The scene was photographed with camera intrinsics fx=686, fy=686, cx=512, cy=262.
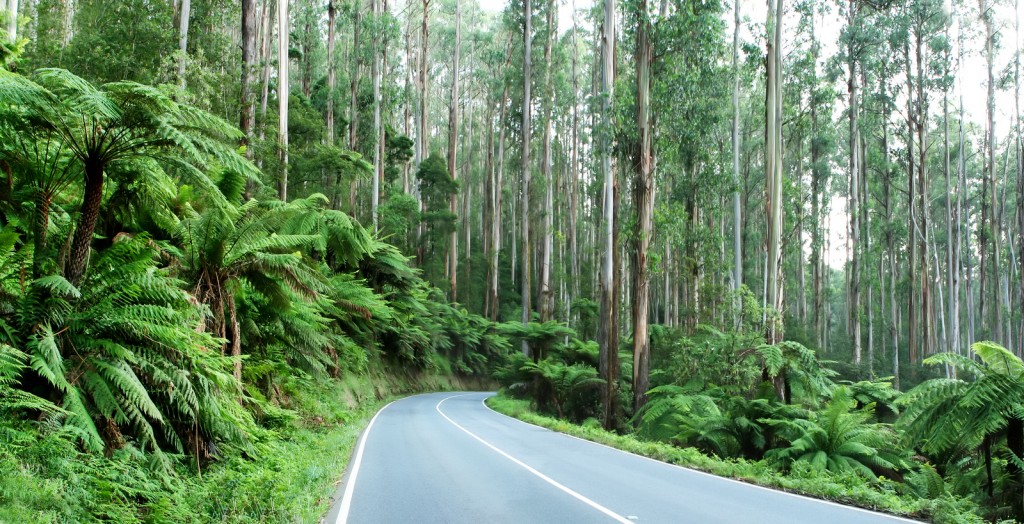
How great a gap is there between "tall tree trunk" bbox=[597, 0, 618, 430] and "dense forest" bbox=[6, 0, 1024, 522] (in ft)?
0.35

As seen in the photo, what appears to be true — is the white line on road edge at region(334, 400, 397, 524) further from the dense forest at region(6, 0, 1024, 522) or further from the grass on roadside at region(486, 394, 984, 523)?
the grass on roadside at region(486, 394, 984, 523)

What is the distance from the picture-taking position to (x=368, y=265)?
78.8 feet

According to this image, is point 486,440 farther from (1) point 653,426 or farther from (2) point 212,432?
(2) point 212,432

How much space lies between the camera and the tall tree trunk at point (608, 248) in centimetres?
1988

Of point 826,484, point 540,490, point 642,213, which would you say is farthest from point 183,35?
point 826,484

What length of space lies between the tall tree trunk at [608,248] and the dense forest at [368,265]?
0.11 m

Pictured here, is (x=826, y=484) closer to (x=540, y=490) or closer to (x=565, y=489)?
(x=565, y=489)

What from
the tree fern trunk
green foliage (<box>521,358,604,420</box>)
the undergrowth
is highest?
the tree fern trunk

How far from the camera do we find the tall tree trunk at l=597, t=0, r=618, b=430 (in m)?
19.9

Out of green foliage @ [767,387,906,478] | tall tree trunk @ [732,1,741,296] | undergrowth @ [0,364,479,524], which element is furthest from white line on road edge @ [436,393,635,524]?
tall tree trunk @ [732,1,741,296]

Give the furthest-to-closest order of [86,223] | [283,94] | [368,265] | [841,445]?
1. [368,265]
2. [283,94]
3. [841,445]
4. [86,223]

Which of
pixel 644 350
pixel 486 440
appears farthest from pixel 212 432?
pixel 644 350

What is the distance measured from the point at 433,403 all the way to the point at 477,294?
84.1ft

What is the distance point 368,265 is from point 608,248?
8.48m
